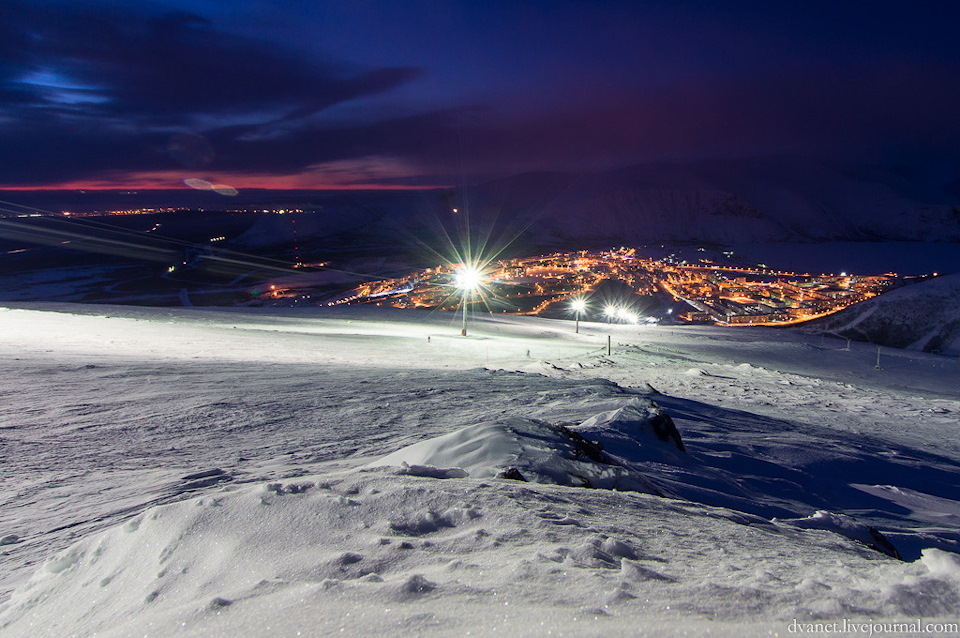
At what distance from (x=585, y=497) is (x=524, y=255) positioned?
85.7 m

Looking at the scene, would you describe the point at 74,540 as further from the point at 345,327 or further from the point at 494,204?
the point at 494,204

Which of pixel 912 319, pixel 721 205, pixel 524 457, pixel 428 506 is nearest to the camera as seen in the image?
pixel 428 506

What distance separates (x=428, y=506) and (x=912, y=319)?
1448 inches

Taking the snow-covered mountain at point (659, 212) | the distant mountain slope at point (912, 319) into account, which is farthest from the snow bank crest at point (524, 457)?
the snow-covered mountain at point (659, 212)

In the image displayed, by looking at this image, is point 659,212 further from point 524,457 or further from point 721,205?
point 524,457

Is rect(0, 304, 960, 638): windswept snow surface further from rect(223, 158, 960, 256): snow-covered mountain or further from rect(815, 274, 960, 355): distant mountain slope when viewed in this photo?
rect(223, 158, 960, 256): snow-covered mountain

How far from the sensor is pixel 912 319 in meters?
29.7

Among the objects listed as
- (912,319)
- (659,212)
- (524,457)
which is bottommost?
(524,457)

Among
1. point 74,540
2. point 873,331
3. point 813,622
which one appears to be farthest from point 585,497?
point 873,331

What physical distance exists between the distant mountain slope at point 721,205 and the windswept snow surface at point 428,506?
361ft

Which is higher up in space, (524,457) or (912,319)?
(912,319)

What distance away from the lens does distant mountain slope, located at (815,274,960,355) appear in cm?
2784

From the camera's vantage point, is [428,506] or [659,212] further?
[659,212]

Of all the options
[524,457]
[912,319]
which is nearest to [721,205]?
[912,319]
